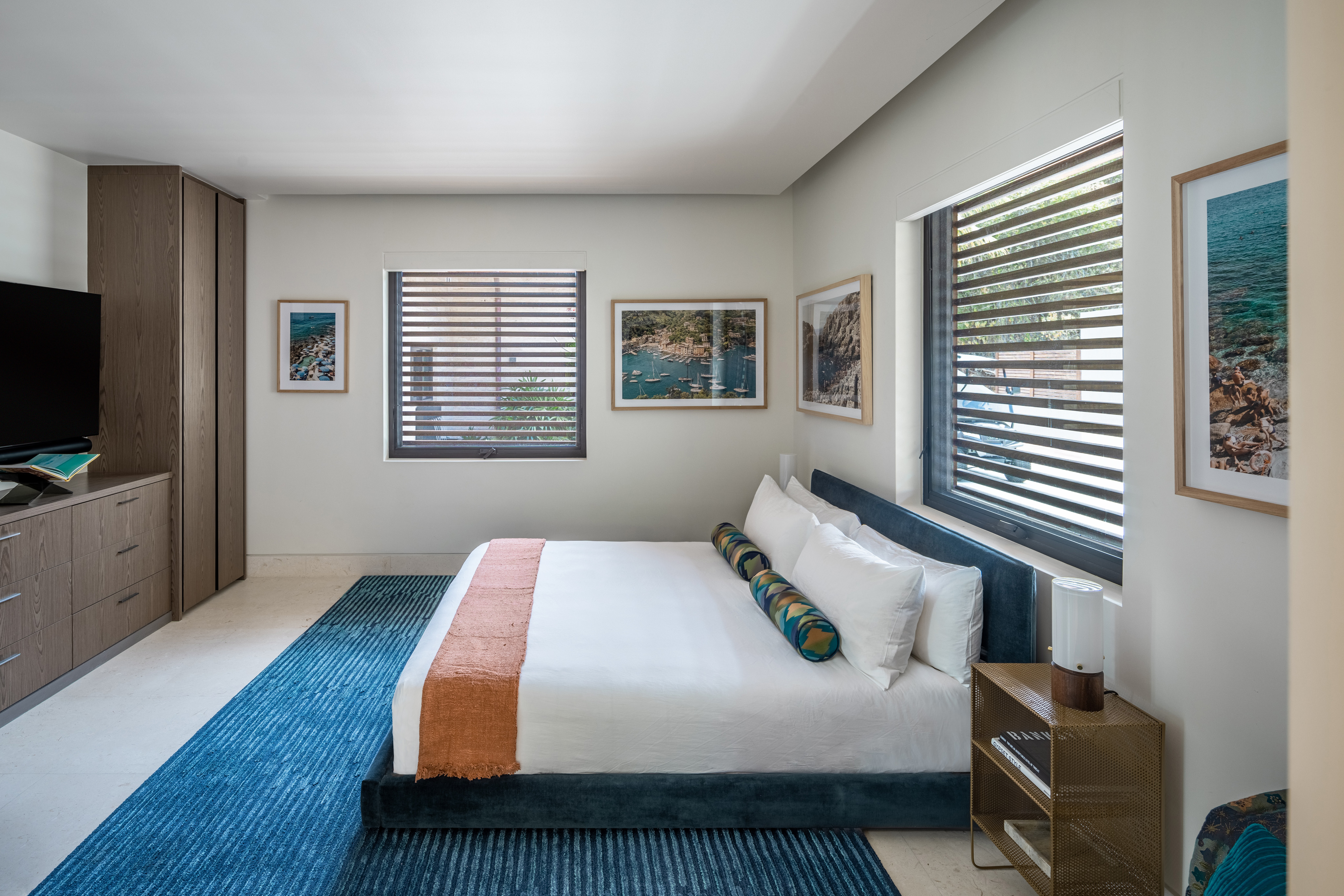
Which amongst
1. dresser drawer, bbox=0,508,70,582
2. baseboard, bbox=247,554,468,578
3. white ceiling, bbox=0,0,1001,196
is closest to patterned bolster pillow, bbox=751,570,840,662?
white ceiling, bbox=0,0,1001,196

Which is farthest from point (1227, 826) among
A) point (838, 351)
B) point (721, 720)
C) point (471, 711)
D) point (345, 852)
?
point (838, 351)

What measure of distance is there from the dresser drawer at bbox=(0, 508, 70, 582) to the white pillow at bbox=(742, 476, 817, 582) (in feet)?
9.76

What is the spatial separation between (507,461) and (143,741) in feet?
8.20

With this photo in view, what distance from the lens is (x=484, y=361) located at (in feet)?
15.9

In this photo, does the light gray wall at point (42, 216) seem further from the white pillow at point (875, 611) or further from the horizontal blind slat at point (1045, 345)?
the horizontal blind slat at point (1045, 345)

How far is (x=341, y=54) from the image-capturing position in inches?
102

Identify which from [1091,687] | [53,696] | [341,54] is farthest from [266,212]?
[1091,687]

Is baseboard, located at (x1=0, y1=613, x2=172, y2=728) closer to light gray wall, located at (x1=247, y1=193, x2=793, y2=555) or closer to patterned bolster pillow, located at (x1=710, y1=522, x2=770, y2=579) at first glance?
light gray wall, located at (x1=247, y1=193, x2=793, y2=555)

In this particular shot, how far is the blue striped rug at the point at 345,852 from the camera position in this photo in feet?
6.17

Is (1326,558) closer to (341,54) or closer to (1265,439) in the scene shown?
(1265,439)

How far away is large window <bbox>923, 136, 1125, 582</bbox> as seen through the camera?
6.72ft

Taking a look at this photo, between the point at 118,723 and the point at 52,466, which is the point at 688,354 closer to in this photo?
the point at 52,466

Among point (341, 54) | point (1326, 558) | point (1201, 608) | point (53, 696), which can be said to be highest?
point (341, 54)

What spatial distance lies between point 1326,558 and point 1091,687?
4.02ft
